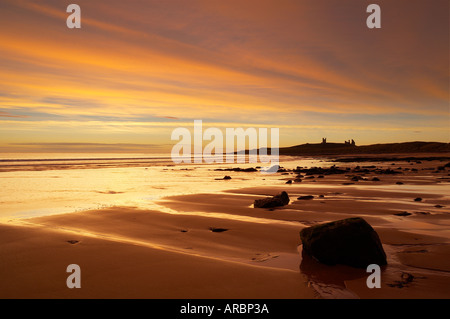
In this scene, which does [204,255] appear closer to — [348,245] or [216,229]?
[216,229]

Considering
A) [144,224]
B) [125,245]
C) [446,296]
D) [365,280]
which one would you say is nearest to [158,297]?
[125,245]

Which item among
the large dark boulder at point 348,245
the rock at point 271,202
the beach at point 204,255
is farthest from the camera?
the rock at point 271,202

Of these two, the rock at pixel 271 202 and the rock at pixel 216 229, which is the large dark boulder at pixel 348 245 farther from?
the rock at pixel 271 202

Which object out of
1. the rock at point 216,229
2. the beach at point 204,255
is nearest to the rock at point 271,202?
the beach at point 204,255

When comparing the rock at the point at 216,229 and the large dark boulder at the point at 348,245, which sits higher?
the large dark boulder at the point at 348,245

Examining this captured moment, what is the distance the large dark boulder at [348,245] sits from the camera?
15.3ft

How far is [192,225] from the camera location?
7.39 m

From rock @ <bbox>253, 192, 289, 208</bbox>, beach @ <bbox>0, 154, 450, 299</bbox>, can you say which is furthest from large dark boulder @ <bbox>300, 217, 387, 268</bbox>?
rock @ <bbox>253, 192, 289, 208</bbox>

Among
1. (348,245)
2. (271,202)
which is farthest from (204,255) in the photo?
(271,202)

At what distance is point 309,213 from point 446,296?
16.7 feet

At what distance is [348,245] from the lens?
471cm

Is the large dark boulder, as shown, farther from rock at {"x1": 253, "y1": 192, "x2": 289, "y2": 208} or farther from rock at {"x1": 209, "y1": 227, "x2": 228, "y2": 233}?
rock at {"x1": 253, "y1": 192, "x2": 289, "y2": 208}

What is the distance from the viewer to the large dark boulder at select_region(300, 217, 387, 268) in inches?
183

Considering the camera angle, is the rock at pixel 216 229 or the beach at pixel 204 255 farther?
the rock at pixel 216 229
